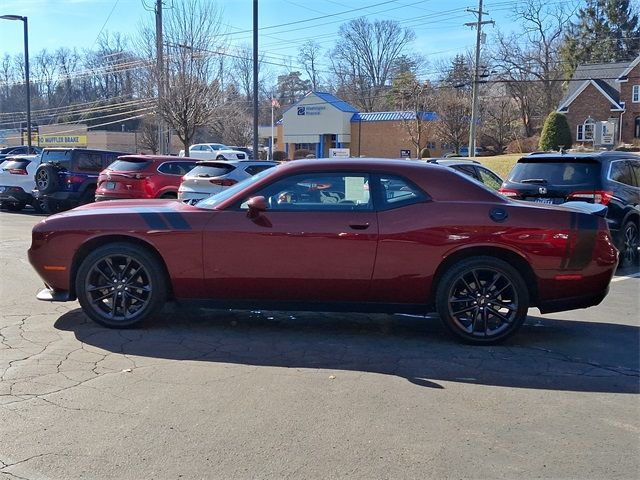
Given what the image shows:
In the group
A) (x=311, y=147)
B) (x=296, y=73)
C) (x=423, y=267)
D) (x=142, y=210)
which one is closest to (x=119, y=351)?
(x=142, y=210)

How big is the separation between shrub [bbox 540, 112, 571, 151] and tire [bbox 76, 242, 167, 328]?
1711 inches

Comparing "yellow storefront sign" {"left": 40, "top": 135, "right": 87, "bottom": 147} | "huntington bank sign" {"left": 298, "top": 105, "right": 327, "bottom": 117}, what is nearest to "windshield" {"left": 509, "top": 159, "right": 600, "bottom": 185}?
"huntington bank sign" {"left": 298, "top": 105, "right": 327, "bottom": 117}

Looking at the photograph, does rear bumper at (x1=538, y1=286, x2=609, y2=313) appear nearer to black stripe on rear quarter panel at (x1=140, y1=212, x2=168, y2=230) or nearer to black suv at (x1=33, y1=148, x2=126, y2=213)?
black stripe on rear quarter panel at (x1=140, y1=212, x2=168, y2=230)

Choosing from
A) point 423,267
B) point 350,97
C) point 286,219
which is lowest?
point 423,267

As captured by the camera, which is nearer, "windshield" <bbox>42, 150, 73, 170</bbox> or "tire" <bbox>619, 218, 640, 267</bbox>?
"tire" <bbox>619, 218, 640, 267</bbox>

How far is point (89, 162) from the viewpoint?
56.5ft

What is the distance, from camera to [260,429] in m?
3.91

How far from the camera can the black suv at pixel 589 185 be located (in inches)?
381

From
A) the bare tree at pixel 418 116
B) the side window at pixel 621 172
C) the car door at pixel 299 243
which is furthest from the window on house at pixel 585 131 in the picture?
the car door at pixel 299 243

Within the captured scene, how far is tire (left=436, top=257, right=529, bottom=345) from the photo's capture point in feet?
18.4

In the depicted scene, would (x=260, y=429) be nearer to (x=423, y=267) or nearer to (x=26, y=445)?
(x=26, y=445)

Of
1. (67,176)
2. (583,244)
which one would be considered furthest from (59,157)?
(583,244)

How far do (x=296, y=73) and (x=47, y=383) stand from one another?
100m

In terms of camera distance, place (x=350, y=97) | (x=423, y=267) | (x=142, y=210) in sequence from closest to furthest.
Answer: (x=423, y=267)
(x=142, y=210)
(x=350, y=97)
